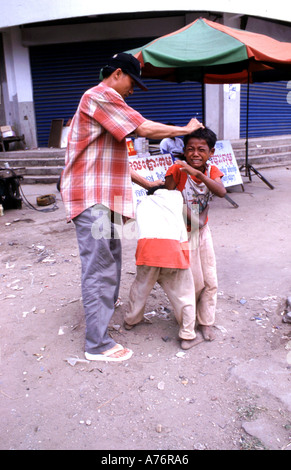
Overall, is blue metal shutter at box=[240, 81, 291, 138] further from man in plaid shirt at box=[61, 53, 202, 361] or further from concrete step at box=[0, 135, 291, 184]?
man in plaid shirt at box=[61, 53, 202, 361]

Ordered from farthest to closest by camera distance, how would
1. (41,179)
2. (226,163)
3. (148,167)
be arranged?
(41,179)
(226,163)
(148,167)

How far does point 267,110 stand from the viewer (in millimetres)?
14055

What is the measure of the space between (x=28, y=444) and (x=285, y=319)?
6.65 ft

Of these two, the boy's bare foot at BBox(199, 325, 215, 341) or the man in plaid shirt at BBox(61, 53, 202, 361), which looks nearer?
the man in plaid shirt at BBox(61, 53, 202, 361)

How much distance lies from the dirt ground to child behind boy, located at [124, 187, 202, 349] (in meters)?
0.28

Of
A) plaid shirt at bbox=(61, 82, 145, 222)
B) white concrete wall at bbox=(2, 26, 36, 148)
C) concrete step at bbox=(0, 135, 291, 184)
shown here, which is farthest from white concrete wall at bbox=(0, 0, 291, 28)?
plaid shirt at bbox=(61, 82, 145, 222)

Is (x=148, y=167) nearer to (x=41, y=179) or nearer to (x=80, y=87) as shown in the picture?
(x=41, y=179)

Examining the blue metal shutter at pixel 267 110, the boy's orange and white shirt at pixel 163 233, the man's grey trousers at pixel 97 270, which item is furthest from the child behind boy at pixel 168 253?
the blue metal shutter at pixel 267 110

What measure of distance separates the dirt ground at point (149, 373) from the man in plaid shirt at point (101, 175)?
28 cm

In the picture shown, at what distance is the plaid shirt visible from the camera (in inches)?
92.0

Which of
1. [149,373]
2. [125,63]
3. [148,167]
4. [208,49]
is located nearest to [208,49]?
[208,49]

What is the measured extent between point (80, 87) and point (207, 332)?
11099 millimetres

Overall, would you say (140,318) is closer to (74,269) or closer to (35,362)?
(35,362)
